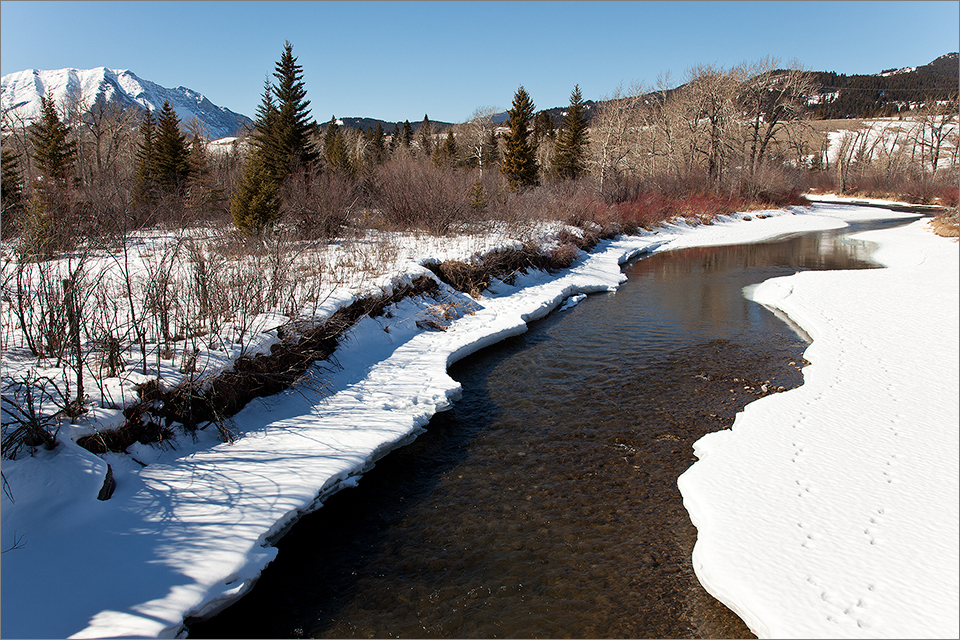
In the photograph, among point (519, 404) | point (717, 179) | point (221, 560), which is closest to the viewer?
point (221, 560)

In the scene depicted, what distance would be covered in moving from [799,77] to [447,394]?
1837 inches

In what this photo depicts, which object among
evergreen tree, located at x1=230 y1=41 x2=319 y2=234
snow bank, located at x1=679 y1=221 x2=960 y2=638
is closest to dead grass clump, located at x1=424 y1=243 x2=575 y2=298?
snow bank, located at x1=679 y1=221 x2=960 y2=638

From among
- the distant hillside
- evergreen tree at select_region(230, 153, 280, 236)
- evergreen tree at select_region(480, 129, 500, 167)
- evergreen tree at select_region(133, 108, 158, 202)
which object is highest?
the distant hillside

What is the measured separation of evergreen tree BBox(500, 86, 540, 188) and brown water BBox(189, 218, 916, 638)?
3040 cm

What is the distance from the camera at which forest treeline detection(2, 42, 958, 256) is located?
582 inches

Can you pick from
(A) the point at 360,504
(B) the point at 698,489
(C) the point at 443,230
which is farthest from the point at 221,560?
(C) the point at 443,230

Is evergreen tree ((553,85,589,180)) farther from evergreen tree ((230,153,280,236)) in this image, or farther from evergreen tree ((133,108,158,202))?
evergreen tree ((230,153,280,236))

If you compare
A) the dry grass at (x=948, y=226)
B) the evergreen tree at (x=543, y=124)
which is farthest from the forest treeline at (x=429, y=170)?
the dry grass at (x=948, y=226)

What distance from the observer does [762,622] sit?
3.69 meters

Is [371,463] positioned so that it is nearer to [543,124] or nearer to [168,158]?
[168,158]

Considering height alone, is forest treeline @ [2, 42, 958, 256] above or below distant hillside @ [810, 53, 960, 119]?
below

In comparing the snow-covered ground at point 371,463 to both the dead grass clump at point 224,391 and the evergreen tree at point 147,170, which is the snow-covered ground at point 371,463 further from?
the evergreen tree at point 147,170

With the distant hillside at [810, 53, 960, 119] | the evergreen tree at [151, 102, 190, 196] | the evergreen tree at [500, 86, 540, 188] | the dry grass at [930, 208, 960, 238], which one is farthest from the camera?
the distant hillside at [810, 53, 960, 119]

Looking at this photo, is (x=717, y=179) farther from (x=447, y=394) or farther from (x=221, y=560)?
(x=221, y=560)
